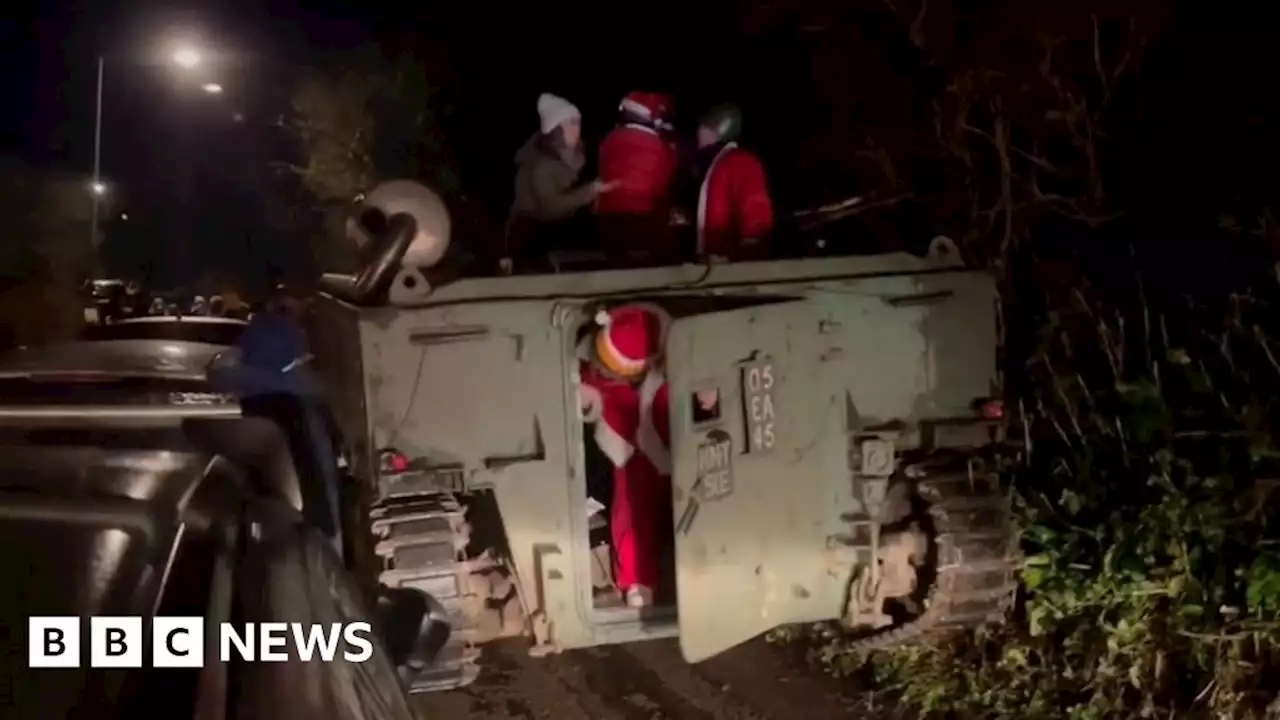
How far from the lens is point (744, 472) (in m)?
6.06

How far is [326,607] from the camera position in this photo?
3.29 m

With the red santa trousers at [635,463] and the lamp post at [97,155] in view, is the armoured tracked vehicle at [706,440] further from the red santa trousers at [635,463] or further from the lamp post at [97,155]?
the lamp post at [97,155]

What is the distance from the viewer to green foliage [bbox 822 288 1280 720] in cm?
568

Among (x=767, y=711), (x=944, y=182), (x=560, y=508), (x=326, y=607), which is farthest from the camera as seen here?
(x=944, y=182)

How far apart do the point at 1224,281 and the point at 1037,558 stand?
2.09m

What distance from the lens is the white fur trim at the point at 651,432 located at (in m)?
6.30

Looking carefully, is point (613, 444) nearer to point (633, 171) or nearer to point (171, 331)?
point (633, 171)

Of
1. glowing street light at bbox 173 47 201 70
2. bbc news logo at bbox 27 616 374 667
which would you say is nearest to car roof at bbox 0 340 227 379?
bbc news logo at bbox 27 616 374 667

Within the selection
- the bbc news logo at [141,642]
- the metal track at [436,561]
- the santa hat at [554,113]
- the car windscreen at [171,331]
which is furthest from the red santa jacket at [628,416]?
the bbc news logo at [141,642]

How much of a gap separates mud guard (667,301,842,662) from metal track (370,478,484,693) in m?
0.87

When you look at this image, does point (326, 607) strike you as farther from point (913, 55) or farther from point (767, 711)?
point (913, 55)

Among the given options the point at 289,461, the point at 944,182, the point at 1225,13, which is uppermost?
the point at 1225,13

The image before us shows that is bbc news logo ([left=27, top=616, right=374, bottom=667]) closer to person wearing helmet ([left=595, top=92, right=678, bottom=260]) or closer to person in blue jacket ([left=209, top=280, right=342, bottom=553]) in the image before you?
person in blue jacket ([left=209, top=280, right=342, bottom=553])

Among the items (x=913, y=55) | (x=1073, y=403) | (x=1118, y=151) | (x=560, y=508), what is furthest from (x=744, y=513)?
(x=913, y=55)
